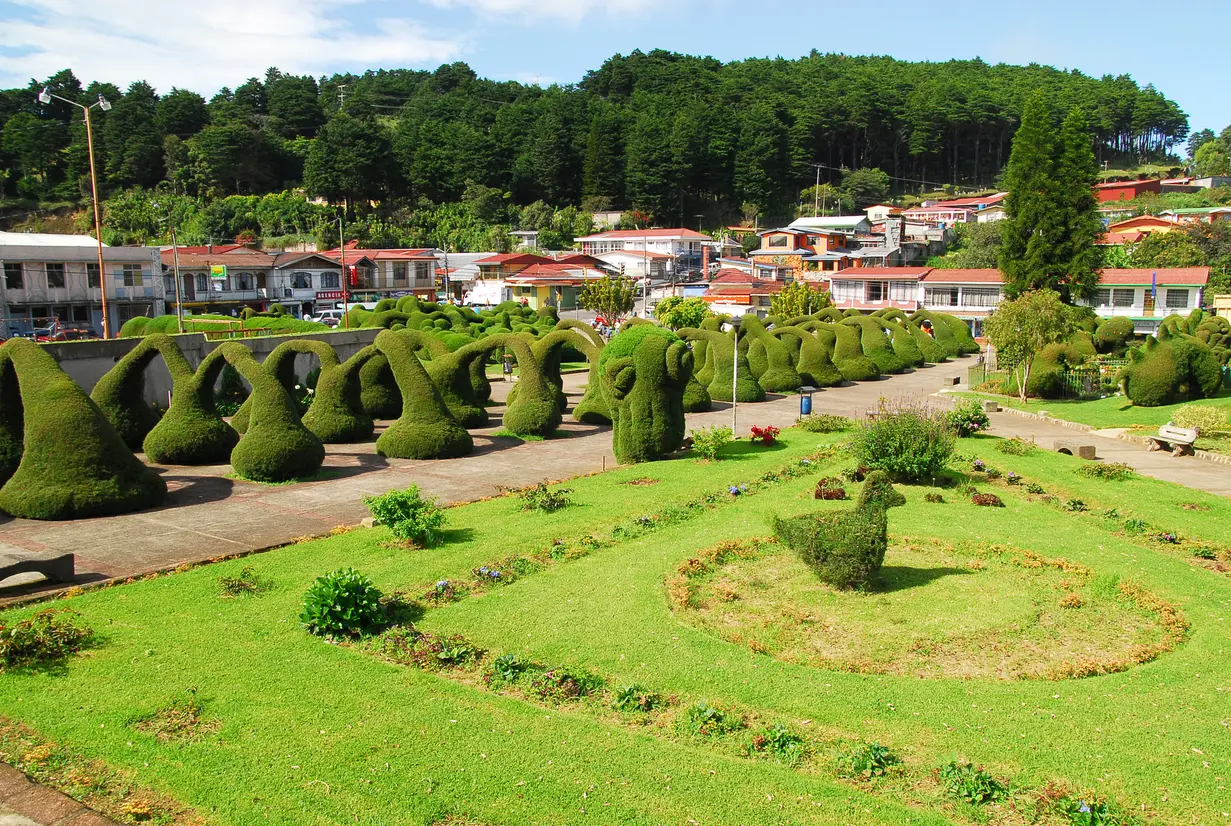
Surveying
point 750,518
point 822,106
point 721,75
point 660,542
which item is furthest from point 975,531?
point 721,75

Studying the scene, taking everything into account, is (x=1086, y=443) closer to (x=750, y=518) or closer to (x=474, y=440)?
(x=750, y=518)

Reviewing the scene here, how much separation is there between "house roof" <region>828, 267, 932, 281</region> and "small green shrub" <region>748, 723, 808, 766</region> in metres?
58.3

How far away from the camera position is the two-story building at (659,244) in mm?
83375

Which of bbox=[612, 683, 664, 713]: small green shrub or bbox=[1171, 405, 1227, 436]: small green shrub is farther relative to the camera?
bbox=[1171, 405, 1227, 436]: small green shrub

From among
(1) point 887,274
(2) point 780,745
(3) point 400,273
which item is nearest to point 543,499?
(2) point 780,745

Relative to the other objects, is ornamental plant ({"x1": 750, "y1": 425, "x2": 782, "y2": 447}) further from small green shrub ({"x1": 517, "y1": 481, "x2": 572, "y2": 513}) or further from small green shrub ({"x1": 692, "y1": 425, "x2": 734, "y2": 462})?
small green shrub ({"x1": 517, "y1": 481, "x2": 572, "y2": 513})

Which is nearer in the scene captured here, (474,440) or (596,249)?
(474,440)

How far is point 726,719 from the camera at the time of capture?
902 centimetres

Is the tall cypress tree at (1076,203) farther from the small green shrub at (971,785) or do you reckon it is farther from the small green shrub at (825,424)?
the small green shrub at (971,785)

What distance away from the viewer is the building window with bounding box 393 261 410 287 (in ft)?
237

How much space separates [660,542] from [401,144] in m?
91.1

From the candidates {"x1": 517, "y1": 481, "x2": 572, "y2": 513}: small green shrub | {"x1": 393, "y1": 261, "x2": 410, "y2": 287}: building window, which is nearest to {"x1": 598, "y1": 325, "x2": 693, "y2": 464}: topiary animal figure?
{"x1": 517, "y1": 481, "x2": 572, "y2": 513}: small green shrub

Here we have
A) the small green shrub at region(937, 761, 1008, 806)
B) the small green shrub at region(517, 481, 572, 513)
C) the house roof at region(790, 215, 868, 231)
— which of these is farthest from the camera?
the house roof at region(790, 215, 868, 231)

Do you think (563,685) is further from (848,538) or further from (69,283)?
(69,283)
